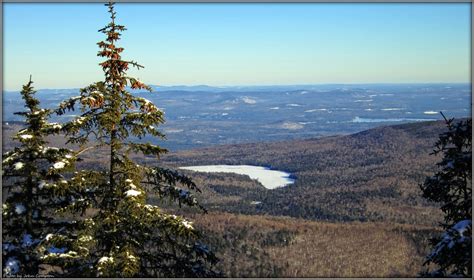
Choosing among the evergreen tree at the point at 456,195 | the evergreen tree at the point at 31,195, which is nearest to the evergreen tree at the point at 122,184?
the evergreen tree at the point at 31,195

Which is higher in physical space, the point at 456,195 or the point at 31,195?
the point at 456,195

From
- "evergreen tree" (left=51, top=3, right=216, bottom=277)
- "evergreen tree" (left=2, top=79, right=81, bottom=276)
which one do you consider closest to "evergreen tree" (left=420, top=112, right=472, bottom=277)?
"evergreen tree" (left=51, top=3, right=216, bottom=277)

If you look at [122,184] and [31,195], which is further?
[31,195]

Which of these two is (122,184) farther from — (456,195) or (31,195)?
(456,195)

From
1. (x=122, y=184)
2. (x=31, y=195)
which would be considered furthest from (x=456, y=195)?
(x=31, y=195)

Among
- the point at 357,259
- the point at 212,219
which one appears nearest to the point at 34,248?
the point at 357,259

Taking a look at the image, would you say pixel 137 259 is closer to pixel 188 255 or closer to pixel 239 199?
pixel 188 255
